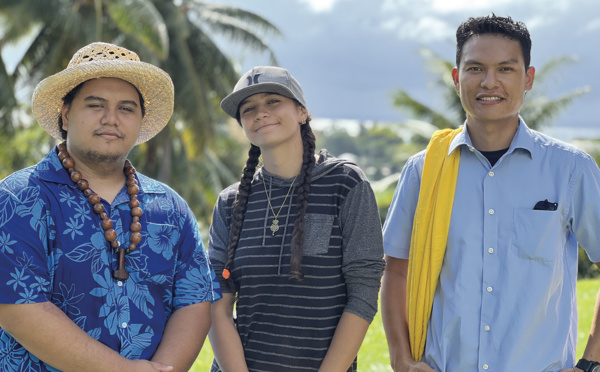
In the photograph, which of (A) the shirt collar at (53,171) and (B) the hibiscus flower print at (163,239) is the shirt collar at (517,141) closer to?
(B) the hibiscus flower print at (163,239)

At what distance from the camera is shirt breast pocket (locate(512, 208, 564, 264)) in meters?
3.21

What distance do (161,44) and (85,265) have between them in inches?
611

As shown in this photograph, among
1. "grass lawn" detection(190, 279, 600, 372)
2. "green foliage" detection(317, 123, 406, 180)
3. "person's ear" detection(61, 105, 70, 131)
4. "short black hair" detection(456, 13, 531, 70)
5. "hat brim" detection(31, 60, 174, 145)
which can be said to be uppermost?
"green foliage" detection(317, 123, 406, 180)

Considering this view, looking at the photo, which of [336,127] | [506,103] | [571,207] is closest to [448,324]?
[571,207]

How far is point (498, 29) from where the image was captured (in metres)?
3.38

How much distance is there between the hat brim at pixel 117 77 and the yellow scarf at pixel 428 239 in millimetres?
1396

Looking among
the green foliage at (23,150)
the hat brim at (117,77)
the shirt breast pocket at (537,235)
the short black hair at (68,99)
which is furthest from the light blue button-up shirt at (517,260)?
the green foliage at (23,150)

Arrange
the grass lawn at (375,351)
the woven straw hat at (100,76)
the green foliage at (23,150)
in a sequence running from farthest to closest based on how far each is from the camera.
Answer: the green foliage at (23,150) → the grass lawn at (375,351) → the woven straw hat at (100,76)

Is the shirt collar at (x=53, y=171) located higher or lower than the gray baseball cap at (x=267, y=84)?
lower

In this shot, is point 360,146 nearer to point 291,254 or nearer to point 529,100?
point 529,100

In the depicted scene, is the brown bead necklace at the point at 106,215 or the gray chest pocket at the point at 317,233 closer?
the brown bead necklace at the point at 106,215

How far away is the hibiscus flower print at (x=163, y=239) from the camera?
329cm

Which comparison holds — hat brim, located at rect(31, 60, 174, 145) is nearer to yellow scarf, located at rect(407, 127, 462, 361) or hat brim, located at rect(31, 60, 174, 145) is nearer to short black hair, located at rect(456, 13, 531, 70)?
yellow scarf, located at rect(407, 127, 462, 361)

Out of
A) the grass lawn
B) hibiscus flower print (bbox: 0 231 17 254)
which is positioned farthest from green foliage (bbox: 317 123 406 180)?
hibiscus flower print (bbox: 0 231 17 254)
